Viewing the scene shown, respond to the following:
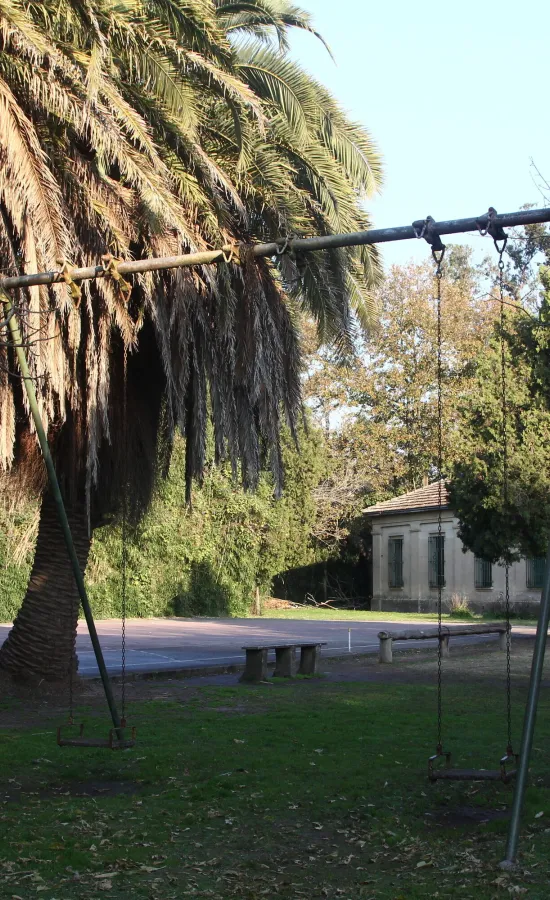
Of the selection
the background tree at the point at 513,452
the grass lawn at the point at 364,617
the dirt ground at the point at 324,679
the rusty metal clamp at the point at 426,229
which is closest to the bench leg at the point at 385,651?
the dirt ground at the point at 324,679

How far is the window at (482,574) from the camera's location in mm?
37969

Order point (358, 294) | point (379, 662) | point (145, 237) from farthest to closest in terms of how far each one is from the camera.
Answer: point (379, 662) → point (358, 294) → point (145, 237)

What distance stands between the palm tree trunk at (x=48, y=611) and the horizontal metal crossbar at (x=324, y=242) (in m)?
6.24

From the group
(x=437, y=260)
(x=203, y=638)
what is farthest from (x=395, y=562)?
(x=437, y=260)

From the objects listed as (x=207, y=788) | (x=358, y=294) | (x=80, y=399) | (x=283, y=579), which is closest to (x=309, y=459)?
(x=283, y=579)

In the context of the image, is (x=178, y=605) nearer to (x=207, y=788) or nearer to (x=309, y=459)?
(x=309, y=459)

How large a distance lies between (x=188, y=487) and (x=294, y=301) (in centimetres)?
299

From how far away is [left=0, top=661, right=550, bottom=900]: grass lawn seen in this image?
5805 millimetres

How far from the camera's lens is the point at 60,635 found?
13195mm

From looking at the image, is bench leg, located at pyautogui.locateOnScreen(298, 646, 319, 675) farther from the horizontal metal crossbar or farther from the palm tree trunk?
the horizontal metal crossbar

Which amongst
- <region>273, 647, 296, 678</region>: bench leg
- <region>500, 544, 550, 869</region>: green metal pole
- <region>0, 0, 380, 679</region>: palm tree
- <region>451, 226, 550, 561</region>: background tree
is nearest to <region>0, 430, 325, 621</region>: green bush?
<region>451, 226, 550, 561</region>: background tree

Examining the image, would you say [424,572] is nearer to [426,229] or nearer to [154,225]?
[154,225]

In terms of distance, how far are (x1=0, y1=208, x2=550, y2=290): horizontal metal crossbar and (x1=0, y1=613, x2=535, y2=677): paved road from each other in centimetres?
987

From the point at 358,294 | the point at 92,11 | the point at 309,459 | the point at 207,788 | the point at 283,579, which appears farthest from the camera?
the point at 283,579
